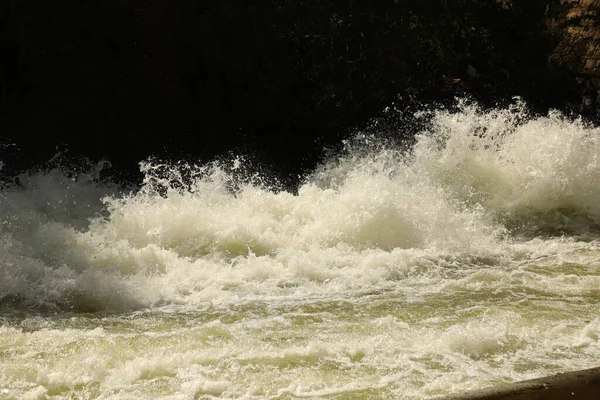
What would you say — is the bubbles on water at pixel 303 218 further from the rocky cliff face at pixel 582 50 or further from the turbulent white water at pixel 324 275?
the rocky cliff face at pixel 582 50

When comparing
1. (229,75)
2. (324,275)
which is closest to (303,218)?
(324,275)

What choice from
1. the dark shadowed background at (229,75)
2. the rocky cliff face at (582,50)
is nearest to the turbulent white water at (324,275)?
the dark shadowed background at (229,75)

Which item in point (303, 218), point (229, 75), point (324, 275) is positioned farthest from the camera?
point (229, 75)

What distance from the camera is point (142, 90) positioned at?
9758mm

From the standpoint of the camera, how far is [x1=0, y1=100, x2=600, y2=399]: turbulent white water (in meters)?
4.09

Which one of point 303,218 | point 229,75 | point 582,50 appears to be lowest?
point 303,218

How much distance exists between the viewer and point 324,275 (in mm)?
6012

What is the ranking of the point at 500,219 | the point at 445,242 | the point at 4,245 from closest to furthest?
the point at 4,245 < the point at 445,242 < the point at 500,219

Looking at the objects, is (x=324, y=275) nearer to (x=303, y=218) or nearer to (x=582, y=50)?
(x=303, y=218)

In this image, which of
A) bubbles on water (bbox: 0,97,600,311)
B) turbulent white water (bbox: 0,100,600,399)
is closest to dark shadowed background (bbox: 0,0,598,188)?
bubbles on water (bbox: 0,97,600,311)

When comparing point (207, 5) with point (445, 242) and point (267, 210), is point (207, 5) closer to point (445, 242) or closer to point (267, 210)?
point (267, 210)

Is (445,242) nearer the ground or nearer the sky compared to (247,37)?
nearer the ground

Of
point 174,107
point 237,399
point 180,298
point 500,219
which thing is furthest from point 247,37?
point 237,399

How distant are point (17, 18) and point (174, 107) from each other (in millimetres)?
2496
